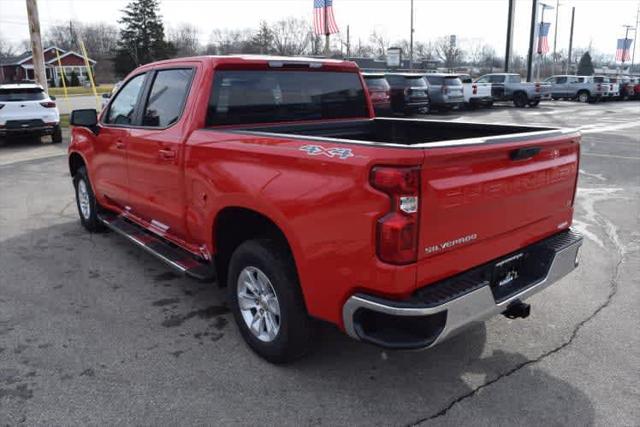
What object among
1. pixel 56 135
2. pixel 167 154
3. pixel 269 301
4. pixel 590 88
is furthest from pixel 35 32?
pixel 590 88

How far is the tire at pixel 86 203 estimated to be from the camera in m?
6.25

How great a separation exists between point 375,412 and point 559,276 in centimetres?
145

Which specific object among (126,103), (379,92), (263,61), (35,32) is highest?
(35,32)

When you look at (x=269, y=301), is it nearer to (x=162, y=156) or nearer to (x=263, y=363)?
(x=263, y=363)

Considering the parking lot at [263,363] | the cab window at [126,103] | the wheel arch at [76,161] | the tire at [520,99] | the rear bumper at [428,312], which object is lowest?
the parking lot at [263,363]

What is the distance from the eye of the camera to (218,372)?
11.2 ft

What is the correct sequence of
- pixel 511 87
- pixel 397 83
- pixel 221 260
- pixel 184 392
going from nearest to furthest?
pixel 184 392, pixel 221 260, pixel 397 83, pixel 511 87

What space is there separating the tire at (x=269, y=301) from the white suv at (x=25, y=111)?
42.5ft

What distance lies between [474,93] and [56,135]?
729 inches

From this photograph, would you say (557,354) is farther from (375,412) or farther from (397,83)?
(397,83)

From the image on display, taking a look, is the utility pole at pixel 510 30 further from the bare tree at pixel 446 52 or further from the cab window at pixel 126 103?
the bare tree at pixel 446 52

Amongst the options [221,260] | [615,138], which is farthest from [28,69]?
[221,260]

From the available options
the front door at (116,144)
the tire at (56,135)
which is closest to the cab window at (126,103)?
the front door at (116,144)

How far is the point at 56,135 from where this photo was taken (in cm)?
1515
